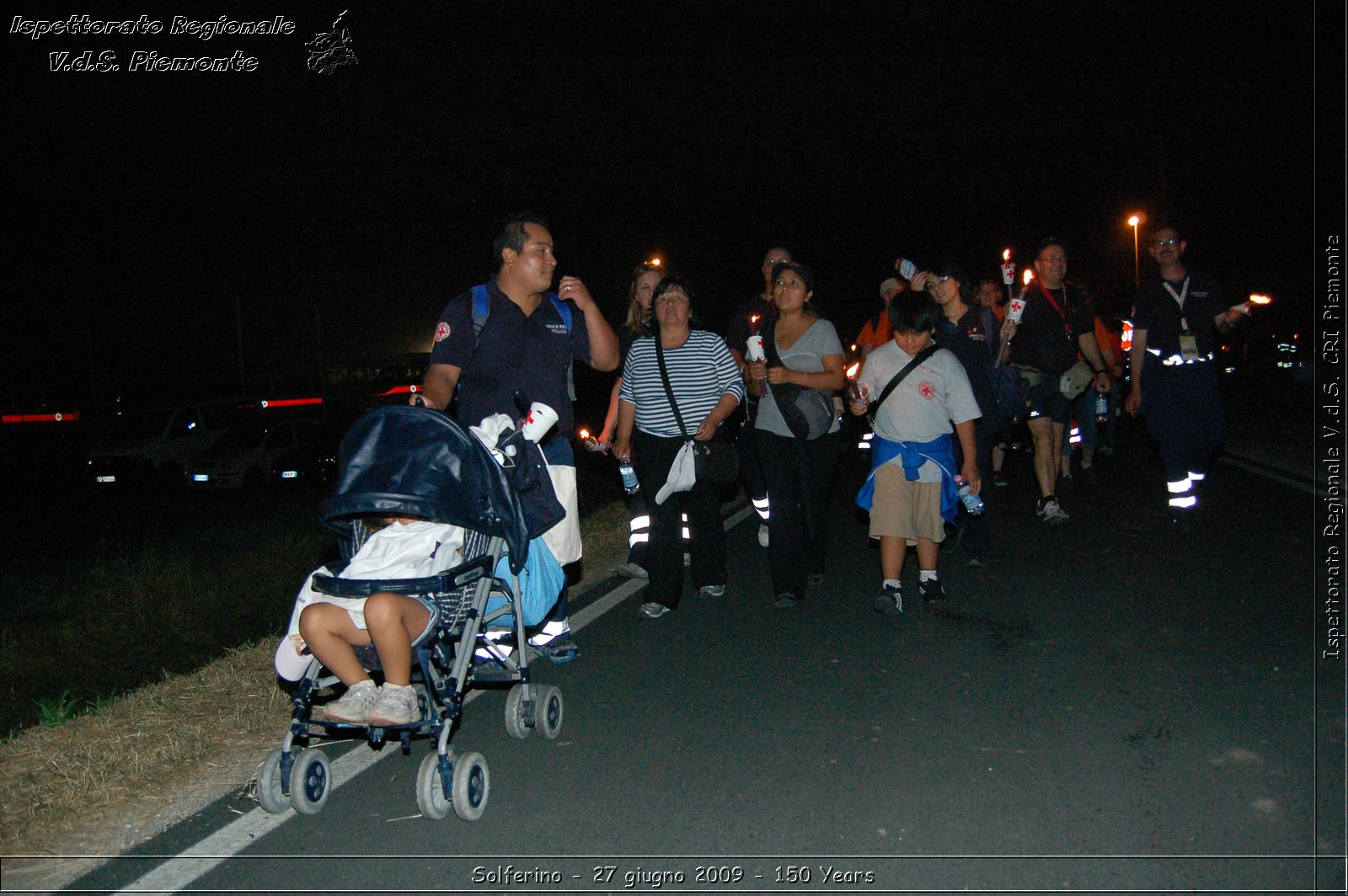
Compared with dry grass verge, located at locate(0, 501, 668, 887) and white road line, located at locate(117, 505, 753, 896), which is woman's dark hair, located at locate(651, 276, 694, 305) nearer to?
dry grass verge, located at locate(0, 501, 668, 887)

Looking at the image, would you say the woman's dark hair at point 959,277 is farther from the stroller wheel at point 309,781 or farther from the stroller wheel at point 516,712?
the stroller wheel at point 309,781

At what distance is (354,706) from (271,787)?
0.42 metres

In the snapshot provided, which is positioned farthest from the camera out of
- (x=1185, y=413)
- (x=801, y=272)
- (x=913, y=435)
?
(x=1185, y=413)

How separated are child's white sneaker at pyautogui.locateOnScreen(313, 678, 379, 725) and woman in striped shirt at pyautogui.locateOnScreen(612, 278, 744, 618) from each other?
327 cm

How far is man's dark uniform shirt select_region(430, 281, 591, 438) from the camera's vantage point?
5680mm

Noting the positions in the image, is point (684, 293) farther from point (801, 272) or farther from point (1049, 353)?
point (1049, 353)

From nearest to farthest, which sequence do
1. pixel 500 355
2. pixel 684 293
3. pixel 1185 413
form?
pixel 500 355 < pixel 684 293 < pixel 1185 413

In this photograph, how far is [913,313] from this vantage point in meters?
6.98

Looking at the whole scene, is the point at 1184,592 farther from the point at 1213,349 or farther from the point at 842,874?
the point at 842,874

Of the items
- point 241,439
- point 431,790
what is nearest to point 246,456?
point 241,439

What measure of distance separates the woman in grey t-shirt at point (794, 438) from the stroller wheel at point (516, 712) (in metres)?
2.93

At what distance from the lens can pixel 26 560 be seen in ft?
41.6

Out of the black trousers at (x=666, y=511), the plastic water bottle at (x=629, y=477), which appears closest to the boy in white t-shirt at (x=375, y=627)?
the black trousers at (x=666, y=511)

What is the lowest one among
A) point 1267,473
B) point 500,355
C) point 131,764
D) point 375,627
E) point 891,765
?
point 1267,473
